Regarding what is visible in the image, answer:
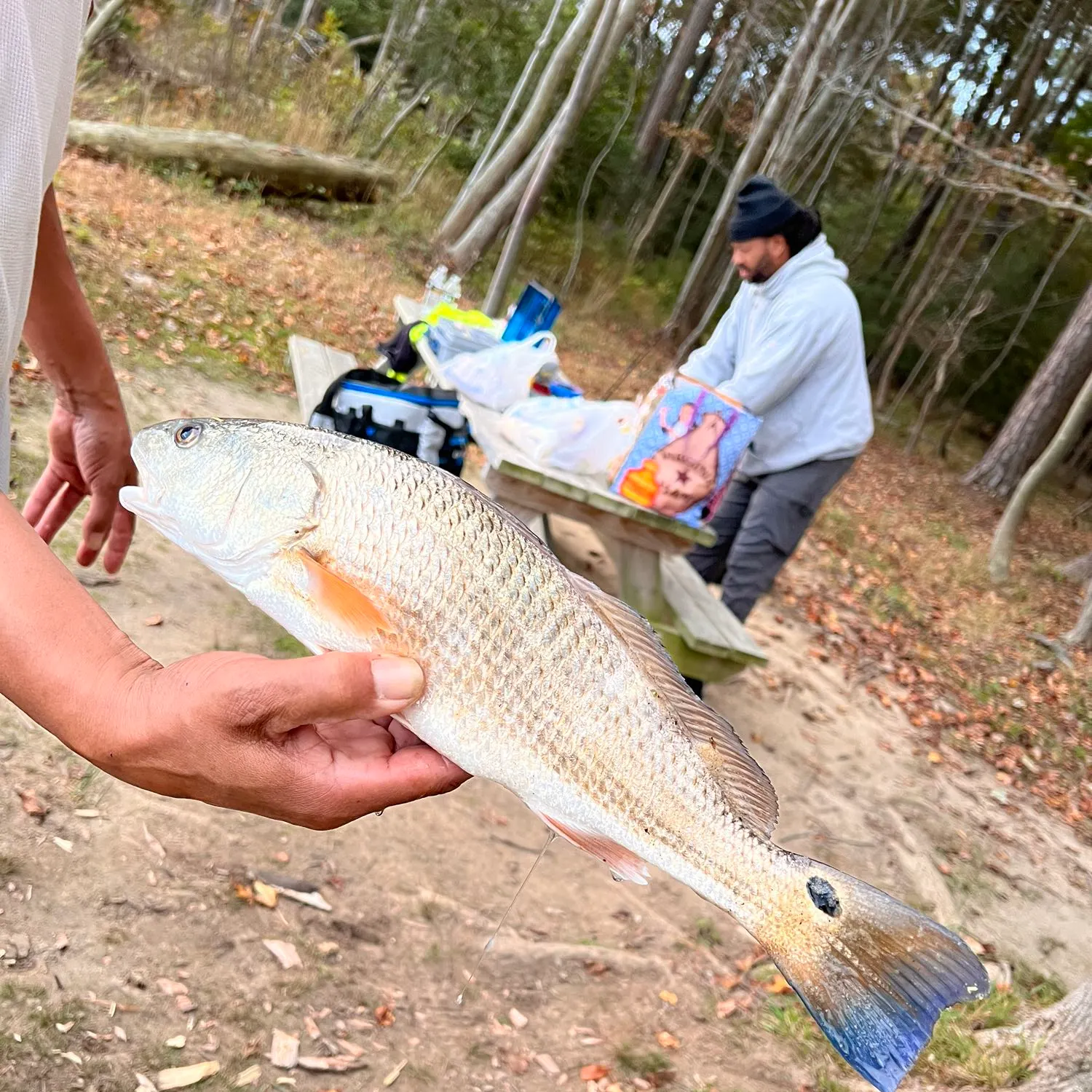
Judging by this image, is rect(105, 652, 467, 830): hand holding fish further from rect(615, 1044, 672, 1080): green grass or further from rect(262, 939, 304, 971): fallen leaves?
rect(615, 1044, 672, 1080): green grass

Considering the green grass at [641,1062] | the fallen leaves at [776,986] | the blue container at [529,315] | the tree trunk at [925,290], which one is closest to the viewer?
the green grass at [641,1062]

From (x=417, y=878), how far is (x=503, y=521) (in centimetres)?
232

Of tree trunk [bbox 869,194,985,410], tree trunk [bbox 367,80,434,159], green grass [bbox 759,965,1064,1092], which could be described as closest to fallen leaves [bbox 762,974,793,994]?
green grass [bbox 759,965,1064,1092]

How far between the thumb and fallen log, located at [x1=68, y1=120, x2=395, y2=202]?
10721 mm

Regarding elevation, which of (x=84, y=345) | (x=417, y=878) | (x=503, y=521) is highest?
(x=503, y=521)

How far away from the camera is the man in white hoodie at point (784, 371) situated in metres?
4.75

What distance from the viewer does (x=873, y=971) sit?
57.9 inches

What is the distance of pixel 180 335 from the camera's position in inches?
285

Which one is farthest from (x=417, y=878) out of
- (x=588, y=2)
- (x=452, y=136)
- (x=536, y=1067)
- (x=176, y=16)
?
(x=452, y=136)

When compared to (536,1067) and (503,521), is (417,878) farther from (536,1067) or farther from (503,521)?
(503,521)

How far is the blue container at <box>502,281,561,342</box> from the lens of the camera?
691cm

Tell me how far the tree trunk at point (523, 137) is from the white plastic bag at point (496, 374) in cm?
748

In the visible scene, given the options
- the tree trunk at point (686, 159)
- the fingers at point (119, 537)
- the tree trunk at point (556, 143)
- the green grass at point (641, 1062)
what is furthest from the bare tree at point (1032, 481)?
the tree trunk at point (686, 159)

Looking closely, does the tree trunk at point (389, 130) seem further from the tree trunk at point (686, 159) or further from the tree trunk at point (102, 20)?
the tree trunk at point (686, 159)
